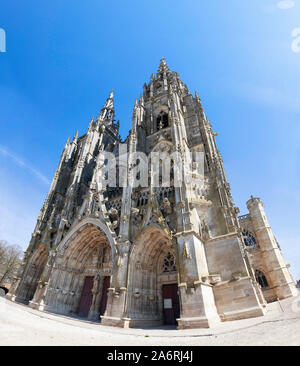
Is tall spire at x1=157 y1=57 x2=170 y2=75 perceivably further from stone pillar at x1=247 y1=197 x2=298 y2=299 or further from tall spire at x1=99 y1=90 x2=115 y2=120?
stone pillar at x1=247 y1=197 x2=298 y2=299

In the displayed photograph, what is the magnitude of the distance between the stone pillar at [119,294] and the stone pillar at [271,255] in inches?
570

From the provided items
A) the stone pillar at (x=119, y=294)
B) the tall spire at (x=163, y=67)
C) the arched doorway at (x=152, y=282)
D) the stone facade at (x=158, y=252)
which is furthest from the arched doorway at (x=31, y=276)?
the tall spire at (x=163, y=67)

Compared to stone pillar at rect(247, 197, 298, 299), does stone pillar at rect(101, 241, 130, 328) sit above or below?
below

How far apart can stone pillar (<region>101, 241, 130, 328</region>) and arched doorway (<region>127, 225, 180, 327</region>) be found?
327 millimetres

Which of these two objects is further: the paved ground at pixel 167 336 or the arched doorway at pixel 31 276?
the arched doorway at pixel 31 276

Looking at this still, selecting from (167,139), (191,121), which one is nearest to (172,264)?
(167,139)

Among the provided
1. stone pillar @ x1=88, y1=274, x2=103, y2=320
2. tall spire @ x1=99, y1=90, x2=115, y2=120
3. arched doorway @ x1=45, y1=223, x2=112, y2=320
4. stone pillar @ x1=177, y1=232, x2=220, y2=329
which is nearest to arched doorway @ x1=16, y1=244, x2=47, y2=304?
arched doorway @ x1=45, y1=223, x2=112, y2=320

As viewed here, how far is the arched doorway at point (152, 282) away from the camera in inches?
382

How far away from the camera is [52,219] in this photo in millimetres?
16719

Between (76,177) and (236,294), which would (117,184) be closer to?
(76,177)

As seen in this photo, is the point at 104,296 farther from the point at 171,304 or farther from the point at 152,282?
the point at 171,304

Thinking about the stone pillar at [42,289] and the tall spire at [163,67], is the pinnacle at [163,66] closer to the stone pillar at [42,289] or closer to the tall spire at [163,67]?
the tall spire at [163,67]

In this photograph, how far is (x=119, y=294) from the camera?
9602 mm

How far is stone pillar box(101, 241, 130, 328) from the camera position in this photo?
8.87 m
